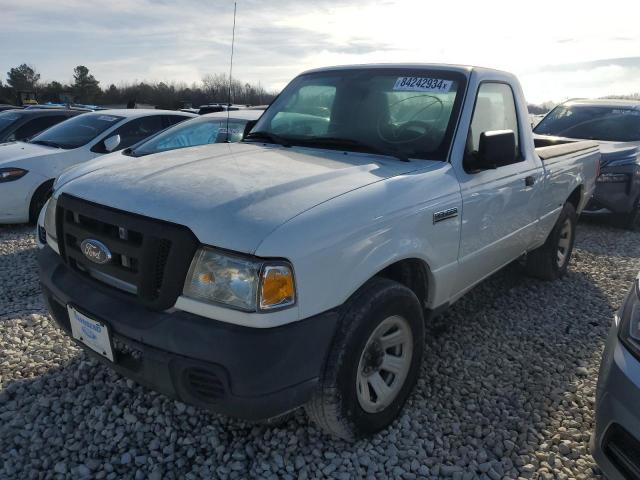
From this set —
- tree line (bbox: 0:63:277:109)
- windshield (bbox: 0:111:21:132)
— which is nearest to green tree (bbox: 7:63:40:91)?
tree line (bbox: 0:63:277:109)

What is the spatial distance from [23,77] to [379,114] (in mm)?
52263

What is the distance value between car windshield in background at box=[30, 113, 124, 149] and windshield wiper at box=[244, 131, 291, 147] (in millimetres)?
4296

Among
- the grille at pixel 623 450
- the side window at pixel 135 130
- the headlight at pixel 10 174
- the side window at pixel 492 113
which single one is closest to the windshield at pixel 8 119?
the side window at pixel 135 130

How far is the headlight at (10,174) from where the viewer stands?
6.11 meters

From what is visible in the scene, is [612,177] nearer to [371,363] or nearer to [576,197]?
[576,197]

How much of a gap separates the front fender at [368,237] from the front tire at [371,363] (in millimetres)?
124

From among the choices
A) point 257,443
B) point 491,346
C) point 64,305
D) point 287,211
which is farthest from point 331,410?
point 491,346

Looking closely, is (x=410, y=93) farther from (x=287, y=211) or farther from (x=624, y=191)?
(x=624, y=191)

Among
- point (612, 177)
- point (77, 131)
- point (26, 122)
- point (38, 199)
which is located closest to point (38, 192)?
point (38, 199)

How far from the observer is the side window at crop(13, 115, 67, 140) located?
8633 millimetres

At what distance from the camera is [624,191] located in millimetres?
6965

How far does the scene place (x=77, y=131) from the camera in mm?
7152

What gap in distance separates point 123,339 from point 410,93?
222 centimetres

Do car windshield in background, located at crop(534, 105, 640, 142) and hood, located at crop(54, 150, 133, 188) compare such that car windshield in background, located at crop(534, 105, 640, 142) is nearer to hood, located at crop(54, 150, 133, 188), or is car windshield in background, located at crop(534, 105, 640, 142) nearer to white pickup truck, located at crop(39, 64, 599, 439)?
white pickup truck, located at crop(39, 64, 599, 439)
